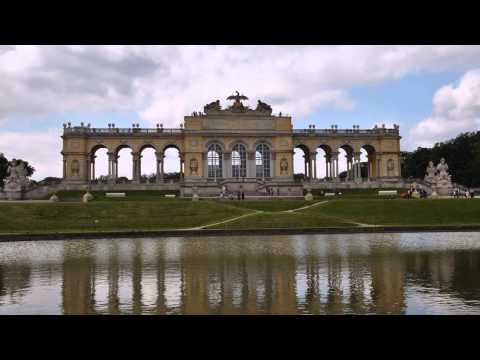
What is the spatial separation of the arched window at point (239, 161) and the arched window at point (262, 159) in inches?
76.5

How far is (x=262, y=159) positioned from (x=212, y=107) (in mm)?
11310

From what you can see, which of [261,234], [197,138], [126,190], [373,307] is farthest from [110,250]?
[197,138]

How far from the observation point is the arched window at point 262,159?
77.7m

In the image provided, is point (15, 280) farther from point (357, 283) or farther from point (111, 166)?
point (111, 166)

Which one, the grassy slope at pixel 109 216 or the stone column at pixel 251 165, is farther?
the stone column at pixel 251 165

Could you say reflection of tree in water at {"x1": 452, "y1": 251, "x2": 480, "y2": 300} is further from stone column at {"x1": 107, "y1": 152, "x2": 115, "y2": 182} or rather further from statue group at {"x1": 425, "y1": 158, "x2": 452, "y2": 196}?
stone column at {"x1": 107, "y1": 152, "x2": 115, "y2": 182}

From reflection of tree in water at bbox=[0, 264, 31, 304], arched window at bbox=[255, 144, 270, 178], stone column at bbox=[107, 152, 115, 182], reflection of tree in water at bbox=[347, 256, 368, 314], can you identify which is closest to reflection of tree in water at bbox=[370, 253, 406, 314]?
reflection of tree in water at bbox=[347, 256, 368, 314]

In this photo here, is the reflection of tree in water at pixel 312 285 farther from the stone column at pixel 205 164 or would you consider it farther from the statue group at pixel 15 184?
the stone column at pixel 205 164

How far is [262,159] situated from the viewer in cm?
7775

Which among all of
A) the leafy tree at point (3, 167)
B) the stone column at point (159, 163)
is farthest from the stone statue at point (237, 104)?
the leafy tree at point (3, 167)

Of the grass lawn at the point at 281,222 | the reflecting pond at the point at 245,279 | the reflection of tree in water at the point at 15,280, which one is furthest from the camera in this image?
the grass lawn at the point at 281,222
